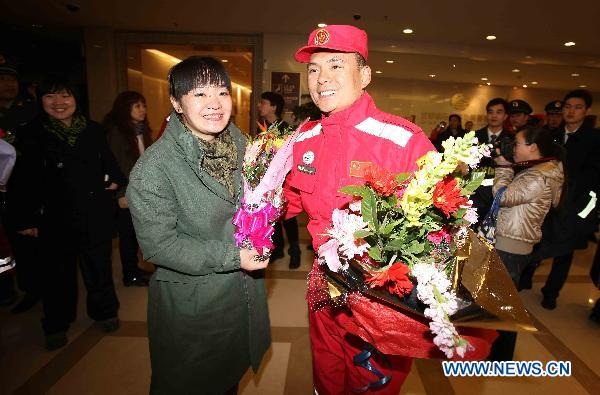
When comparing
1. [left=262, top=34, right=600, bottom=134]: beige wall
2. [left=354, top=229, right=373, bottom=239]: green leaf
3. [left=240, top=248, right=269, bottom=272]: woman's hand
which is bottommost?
[left=240, top=248, right=269, bottom=272]: woman's hand

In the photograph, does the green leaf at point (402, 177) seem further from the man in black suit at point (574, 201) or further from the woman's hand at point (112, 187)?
Result: the man in black suit at point (574, 201)

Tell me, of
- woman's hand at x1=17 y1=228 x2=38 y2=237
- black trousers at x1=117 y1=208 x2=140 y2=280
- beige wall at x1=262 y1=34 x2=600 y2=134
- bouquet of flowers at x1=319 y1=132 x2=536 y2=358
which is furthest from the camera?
beige wall at x1=262 y1=34 x2=600 y2=134

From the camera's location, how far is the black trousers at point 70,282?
2.44 meters

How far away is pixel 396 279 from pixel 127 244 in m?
3.17

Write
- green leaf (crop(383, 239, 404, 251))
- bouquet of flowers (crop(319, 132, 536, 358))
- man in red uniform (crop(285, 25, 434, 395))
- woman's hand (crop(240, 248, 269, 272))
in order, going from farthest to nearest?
man in red uniform (crop(285, 25, 434, 395)) < woman's hand (crop(240, 248, 269, 272)) < green leaf (crop(383, 239, 404, 251)) < bouquet of flowers (crop(319, 132, 536, 358))

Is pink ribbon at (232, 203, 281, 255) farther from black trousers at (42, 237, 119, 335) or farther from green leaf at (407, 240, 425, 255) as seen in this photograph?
black trousers at (42, 237, 119, 335)

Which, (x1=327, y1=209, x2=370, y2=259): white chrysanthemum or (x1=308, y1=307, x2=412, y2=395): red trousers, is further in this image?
(x1=308, y1=307, x2=412, y2=395): red trousers

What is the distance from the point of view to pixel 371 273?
3.59 ft

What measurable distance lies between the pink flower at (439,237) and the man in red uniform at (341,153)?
0.32 metres

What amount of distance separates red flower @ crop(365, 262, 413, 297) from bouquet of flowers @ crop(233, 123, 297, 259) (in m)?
0.48

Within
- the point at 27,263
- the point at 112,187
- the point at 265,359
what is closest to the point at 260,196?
the point at 265,359

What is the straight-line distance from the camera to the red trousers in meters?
1.52

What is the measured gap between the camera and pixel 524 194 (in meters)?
2.41

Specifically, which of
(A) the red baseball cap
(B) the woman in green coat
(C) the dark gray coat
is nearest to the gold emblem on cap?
(A) the red baseball cap
